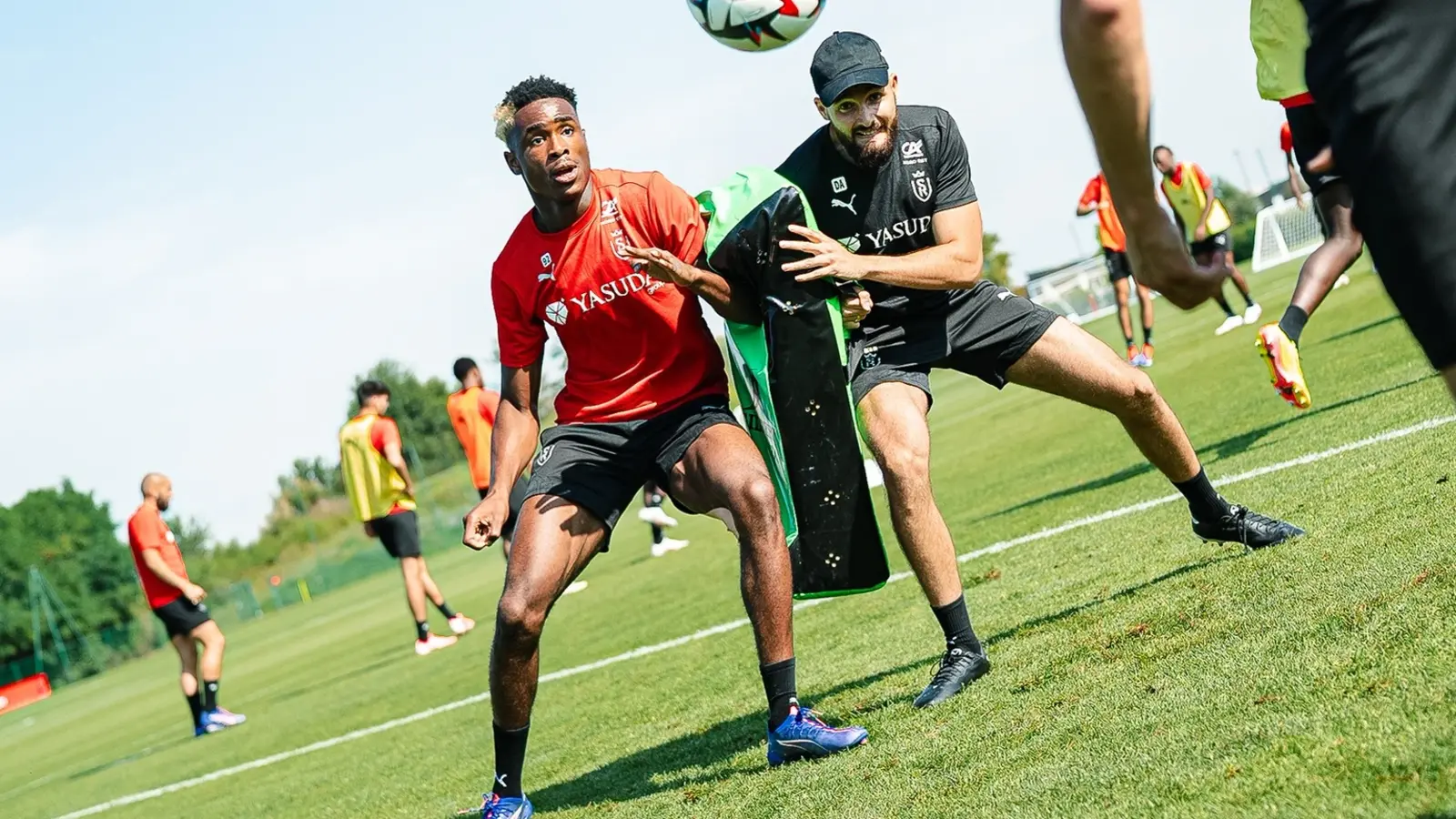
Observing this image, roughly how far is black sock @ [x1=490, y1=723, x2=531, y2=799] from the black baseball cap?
2568 millimetres

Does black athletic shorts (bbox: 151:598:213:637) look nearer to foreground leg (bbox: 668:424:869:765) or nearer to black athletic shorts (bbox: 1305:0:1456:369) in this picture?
foreground leg (bbox: 668:424:869:765)

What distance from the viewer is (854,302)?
5.55 metres

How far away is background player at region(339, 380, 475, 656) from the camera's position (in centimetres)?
1421

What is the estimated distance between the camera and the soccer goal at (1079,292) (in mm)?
45719

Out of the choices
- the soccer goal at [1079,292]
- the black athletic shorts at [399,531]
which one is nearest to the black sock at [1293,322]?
the black athletic shorts at [399,531]

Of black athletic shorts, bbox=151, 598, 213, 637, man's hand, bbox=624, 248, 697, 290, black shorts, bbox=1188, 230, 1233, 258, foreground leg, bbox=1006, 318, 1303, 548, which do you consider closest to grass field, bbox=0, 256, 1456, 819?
foreground leg, bbox=1006, 318, 1303, 548

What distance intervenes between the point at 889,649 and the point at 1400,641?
2933mm

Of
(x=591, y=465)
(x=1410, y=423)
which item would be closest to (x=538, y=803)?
(x=591, y=465)

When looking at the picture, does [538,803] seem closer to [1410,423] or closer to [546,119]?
[546,119]

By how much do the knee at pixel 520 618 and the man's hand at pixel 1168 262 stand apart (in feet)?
10.9

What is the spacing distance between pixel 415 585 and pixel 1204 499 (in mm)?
9408

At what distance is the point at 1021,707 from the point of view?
473 centimetres

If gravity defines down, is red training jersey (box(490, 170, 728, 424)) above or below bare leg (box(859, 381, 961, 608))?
above

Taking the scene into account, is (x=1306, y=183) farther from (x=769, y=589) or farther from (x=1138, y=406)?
(x=769, y=589)
